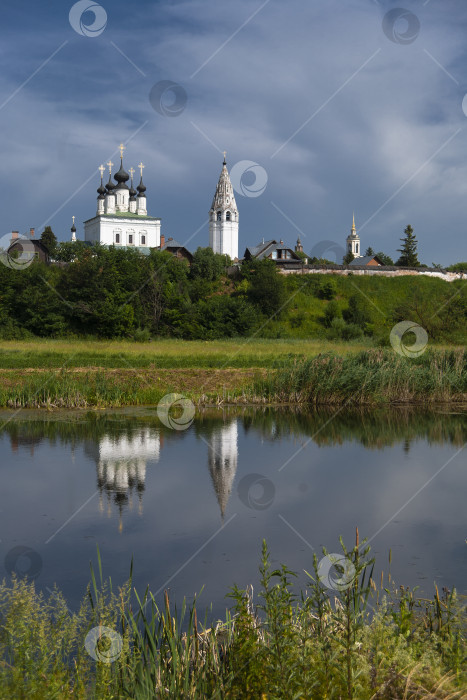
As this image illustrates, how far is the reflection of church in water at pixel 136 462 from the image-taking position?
1326 centimetres

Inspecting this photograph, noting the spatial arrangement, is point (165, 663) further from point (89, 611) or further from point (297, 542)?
point (297, 542)

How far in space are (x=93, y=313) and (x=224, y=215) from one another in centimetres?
5269

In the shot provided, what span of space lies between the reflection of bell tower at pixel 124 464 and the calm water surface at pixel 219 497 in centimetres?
4

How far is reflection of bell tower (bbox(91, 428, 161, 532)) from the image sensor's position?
523 inches

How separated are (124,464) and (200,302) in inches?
1706

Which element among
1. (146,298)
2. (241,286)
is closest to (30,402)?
(146,298)

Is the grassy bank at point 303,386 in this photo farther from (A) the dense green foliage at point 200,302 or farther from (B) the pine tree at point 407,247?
(B) the pine tree at point 407,247

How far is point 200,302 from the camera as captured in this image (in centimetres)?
5884

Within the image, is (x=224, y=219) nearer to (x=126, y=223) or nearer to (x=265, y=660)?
(x=126, y=223)

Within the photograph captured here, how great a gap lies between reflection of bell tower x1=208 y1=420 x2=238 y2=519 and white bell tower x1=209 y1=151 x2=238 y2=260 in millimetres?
84261

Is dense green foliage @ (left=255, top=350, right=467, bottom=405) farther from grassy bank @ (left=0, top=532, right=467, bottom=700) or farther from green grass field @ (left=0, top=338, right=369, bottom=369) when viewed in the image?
grassy bank @ (left=0, top=532, right=467, bottom=700)

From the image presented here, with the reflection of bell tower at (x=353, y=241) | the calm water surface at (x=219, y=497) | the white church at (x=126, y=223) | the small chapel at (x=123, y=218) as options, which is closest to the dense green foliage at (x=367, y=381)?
the calm water surface at (x=219, y=497)

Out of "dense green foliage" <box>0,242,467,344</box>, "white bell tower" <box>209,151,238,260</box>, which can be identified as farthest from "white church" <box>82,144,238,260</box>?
"dense green foliage" <box>0,242,467,344</box>

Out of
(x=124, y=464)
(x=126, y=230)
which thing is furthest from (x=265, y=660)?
(x=126, y=230)
